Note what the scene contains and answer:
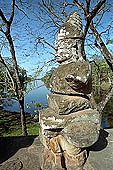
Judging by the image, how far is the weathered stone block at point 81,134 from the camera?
5.00ft

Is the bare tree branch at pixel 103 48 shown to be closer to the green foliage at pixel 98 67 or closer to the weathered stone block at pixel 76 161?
the green foliage at pixel 98 67

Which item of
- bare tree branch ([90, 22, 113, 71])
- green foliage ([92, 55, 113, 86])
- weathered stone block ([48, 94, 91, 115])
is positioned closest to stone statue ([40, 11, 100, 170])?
weathered stone block ([48, 94, 91, 115])

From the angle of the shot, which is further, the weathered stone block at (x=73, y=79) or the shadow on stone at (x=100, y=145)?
the shadow on stone at (x=100, y=145)

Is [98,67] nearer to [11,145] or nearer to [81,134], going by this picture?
[11,145]

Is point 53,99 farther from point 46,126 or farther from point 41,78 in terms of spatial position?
point 41,78

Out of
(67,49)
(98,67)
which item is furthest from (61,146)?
(98,67)

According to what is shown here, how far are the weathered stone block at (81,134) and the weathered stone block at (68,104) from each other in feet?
0.57

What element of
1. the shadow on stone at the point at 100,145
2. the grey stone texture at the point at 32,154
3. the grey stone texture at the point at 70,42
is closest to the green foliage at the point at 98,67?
the shadow on stone at the point at 100,145

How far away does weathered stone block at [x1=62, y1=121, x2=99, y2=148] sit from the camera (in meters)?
1.52

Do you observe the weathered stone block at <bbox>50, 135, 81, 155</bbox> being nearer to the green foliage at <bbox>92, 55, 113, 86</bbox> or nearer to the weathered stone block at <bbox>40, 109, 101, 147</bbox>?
the weathered stone block at <bbox>40, 109, 101, 147</bbox>

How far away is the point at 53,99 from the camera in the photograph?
1768 millimetres

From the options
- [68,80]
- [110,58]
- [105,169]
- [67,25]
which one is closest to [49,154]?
[105,169]

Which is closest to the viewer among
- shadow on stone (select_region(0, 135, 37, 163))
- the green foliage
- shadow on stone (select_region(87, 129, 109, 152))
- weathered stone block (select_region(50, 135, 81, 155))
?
weathered stone block (select_region(50, 135, 81, 155))

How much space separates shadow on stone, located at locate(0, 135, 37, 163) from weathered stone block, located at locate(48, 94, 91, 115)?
1.28m
